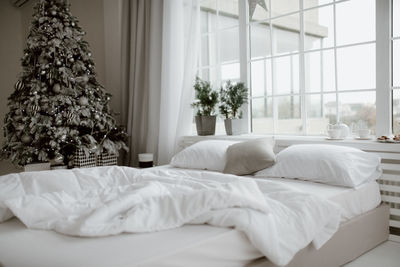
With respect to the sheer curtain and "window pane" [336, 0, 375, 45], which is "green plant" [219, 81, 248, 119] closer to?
the sheer curtain

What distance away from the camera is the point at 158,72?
4.08 m

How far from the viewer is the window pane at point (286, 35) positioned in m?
3.28

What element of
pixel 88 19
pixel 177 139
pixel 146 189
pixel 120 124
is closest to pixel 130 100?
pixel 120 124

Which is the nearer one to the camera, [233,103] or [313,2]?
[313,2]

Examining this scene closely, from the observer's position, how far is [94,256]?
1.20 meters

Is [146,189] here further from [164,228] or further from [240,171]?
[240,171]

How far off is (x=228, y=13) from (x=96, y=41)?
7.03 feet

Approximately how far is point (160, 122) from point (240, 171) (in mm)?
1578

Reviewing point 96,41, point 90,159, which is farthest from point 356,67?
point 96,41

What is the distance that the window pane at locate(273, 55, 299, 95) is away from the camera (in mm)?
3324

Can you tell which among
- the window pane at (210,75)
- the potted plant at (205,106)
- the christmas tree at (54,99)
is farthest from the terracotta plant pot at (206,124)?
the christmas tree at (54,99)

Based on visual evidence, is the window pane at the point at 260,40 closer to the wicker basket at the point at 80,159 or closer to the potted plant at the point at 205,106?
the potted plant at the point at 205,106

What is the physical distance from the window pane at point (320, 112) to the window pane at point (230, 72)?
0.92 metres

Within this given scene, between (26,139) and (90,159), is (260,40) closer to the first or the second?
(90,159)
